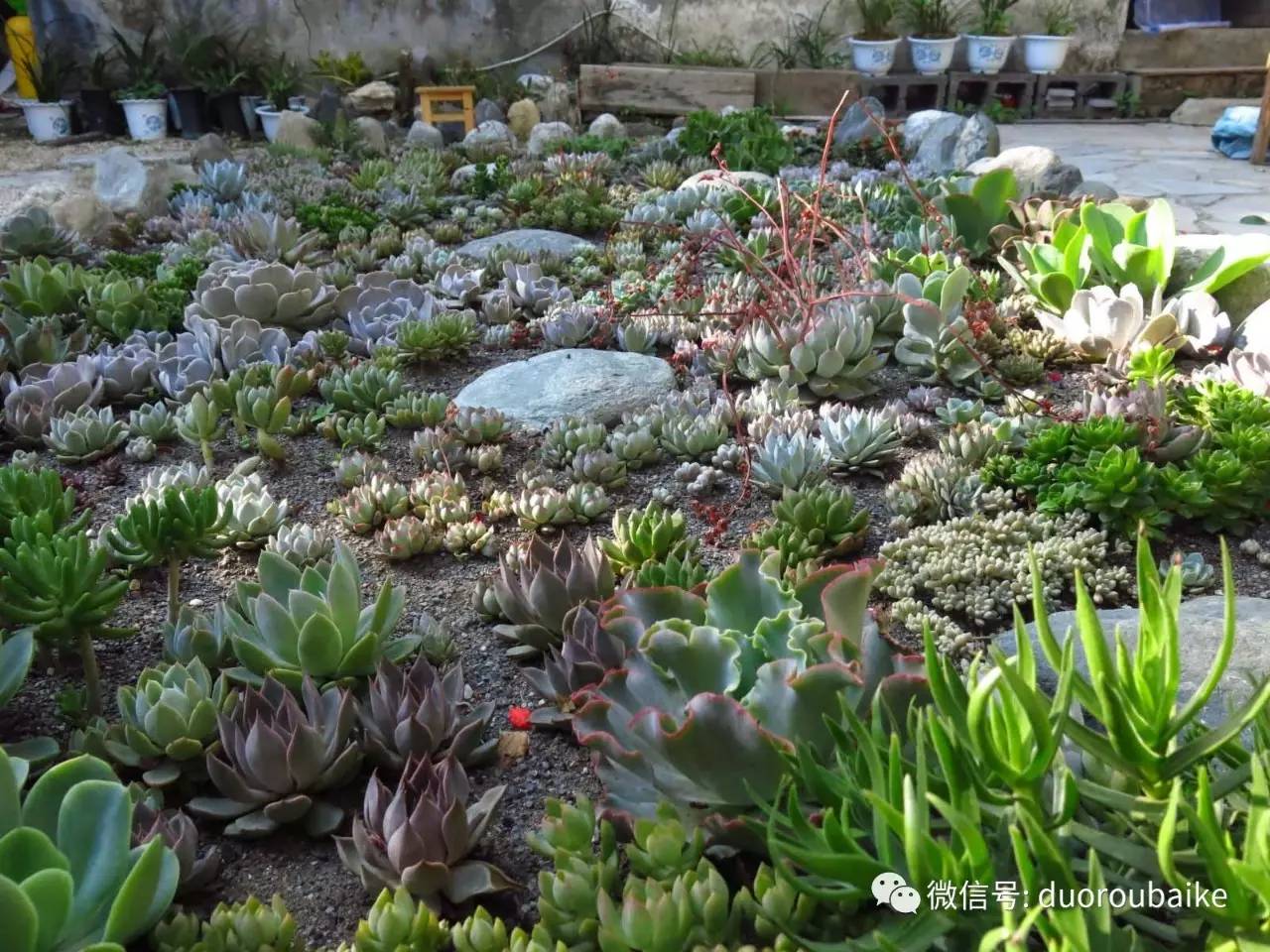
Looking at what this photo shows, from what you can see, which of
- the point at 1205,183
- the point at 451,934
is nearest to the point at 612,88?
the point at 1205,183

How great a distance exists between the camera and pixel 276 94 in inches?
340

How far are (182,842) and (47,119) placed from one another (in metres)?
8.66

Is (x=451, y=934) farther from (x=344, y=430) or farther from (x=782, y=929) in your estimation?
(x=344, y=430)

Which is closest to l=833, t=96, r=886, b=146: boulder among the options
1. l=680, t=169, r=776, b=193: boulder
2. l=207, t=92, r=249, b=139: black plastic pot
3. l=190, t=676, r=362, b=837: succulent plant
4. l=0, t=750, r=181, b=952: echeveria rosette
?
l=680, t=169, r=776, b=193: boulder

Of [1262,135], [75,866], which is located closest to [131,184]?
[75,866]

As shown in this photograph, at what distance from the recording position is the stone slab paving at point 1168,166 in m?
6.12

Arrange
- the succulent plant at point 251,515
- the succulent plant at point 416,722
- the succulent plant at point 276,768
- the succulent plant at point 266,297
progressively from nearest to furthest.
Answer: the succulent plant at point 276,768, the succulent plant at point 416,722, the succulent plant at point 251,515, the succulent plant at point 266,297

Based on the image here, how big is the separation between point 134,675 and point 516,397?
1.61 metres

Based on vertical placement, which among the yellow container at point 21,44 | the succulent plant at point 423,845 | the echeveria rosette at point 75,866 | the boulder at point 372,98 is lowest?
the succulent plant at point 423,845

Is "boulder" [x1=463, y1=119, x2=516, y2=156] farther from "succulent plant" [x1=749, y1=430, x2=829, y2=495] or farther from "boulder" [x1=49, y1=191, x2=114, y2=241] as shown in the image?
"succulent plant" [x1=749, y1=430, x2=829, y2=495]

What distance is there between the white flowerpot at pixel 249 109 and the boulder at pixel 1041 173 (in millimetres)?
6023

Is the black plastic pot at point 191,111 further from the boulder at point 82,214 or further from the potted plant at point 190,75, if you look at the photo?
the boulder at point 82,214

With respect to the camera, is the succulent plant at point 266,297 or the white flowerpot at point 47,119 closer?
the succulent plant at point 266,297

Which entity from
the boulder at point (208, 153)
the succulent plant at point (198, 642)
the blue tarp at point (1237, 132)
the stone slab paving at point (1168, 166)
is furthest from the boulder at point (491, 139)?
the succulent plant at point (198, 642)
